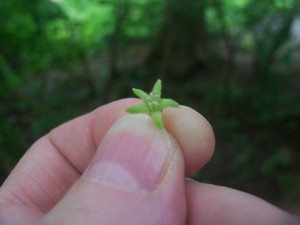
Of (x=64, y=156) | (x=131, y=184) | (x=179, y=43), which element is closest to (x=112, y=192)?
(x=131, y=184)

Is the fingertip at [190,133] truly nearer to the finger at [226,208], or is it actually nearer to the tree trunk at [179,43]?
the finger at [226,208]

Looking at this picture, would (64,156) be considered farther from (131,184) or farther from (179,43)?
(179,43)

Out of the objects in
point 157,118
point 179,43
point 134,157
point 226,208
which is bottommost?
point 226,208

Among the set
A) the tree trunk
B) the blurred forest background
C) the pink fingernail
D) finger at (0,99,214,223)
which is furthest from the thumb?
the tree trunk

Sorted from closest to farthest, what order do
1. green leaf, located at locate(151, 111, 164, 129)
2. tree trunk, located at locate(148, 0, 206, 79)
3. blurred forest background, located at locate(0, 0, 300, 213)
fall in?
green leaf, located at locate(151, 111, 164, 129) → blurred forest background, located at locate(0, 0, 300, 213) → tree trunk, located at locate(148, 0, 206, 79)

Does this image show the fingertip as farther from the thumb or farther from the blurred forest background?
the blurred forest background

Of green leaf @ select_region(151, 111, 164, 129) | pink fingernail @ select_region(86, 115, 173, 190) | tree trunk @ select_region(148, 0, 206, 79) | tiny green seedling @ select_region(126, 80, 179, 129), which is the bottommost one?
pink fingernail @ select_region(86, 115, 173, 190)

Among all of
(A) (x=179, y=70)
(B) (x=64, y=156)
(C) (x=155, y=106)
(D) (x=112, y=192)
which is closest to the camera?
(D) (x=112, y=192)
